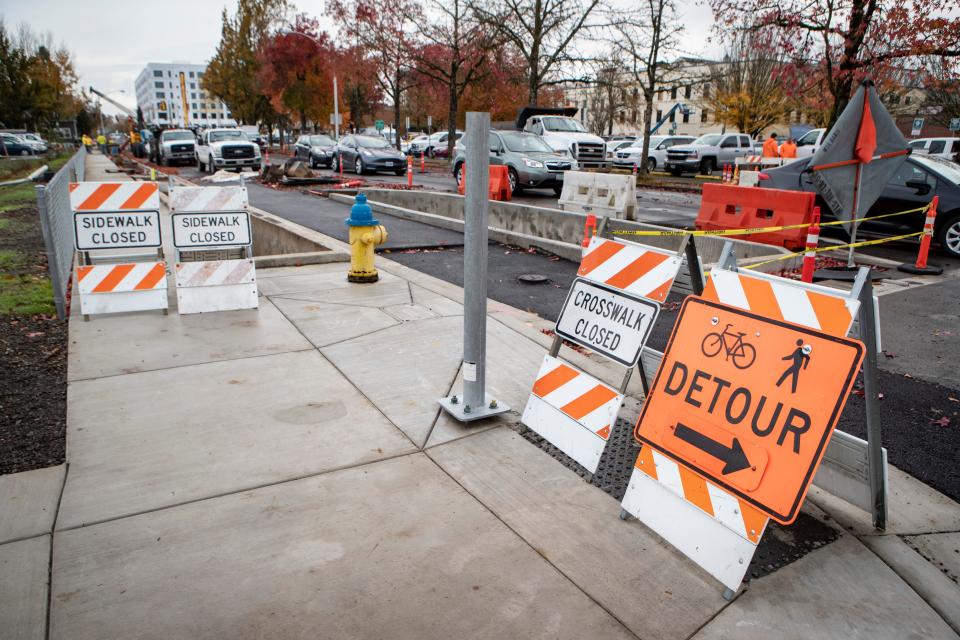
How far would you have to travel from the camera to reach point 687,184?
25500 mm

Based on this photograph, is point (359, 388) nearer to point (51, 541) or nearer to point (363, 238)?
point (51, 541)

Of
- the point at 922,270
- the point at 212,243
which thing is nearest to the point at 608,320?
the point at 212,243

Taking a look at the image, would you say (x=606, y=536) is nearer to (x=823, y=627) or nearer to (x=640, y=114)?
(x=823, y=627)

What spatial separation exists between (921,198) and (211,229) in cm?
1112

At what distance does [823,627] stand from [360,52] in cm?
4199

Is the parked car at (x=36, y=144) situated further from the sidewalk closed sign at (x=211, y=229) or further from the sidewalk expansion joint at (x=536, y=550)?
the sidewalk expansion joint at (x=536, y=550)

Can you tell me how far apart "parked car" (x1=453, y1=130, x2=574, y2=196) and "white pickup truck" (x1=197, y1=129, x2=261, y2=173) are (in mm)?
13152

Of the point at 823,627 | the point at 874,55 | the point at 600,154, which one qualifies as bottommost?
the point at 823,627

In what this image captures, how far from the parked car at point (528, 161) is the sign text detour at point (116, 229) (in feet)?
40.3

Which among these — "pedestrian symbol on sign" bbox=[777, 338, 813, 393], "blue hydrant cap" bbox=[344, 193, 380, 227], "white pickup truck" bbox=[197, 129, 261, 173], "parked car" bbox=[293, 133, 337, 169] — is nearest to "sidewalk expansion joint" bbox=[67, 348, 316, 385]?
"blue hydrant cap" bbox=[344, 193, 380, 227]

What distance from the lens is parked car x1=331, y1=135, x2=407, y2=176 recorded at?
93.0 ft

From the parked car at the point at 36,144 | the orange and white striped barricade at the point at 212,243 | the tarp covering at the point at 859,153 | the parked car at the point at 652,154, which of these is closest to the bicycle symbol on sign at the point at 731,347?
the orange and white striped barricade at the point at 212,243

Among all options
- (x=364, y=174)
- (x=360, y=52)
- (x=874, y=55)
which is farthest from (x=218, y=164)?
(x=874, y=55)

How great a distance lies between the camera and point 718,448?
9.87 feet
